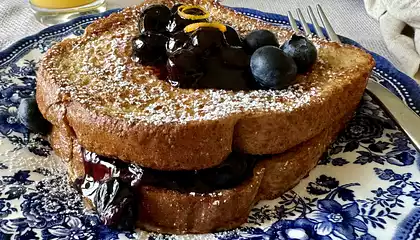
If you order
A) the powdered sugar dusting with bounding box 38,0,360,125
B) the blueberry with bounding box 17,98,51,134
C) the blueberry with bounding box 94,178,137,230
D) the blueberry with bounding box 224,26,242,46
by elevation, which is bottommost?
the blueberry with bounding box 17,98,51,134

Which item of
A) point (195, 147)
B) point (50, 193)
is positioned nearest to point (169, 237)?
point (195, 147)

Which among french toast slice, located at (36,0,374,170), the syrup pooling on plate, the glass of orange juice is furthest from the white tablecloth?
the syrup pooling on plate

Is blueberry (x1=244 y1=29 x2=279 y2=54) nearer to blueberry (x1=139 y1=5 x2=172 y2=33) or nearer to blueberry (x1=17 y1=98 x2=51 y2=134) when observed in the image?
blueberry (x1=139 y1=5 x2=172 y2=33)

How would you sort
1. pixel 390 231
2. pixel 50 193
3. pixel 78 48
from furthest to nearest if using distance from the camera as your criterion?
pixel 78 48 < pixel 50 193 < pixel 390 231

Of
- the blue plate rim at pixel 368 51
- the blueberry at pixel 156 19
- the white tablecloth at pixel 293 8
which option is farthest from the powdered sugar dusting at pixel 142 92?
the white tablecloth at pixel 293 8

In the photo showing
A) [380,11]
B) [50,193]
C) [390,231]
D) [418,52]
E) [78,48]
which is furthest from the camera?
[380,11]

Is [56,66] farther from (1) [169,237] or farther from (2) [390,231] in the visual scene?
(2) [390,231]

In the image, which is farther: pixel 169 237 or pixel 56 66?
pixel 56 66
